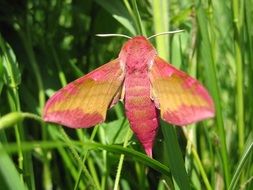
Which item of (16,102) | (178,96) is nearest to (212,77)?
(178,96)

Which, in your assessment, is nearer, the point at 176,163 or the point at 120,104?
the point at 176,163

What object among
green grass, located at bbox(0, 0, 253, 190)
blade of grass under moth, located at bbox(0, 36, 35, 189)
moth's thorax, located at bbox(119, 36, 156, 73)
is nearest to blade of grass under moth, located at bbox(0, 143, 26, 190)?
green grass, located at bbox(0, 0, 253, 190)

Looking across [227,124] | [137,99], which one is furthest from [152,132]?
[227,124]

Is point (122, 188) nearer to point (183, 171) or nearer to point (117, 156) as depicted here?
point (117, 156)

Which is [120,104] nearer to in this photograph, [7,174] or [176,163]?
[176,163]

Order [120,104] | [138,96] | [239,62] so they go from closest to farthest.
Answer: [138,96], [239,62], [120,104]

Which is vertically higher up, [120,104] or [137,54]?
[137,54]

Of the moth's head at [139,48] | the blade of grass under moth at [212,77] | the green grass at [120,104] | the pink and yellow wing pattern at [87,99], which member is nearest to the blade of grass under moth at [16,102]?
the green grass at [120,104]
